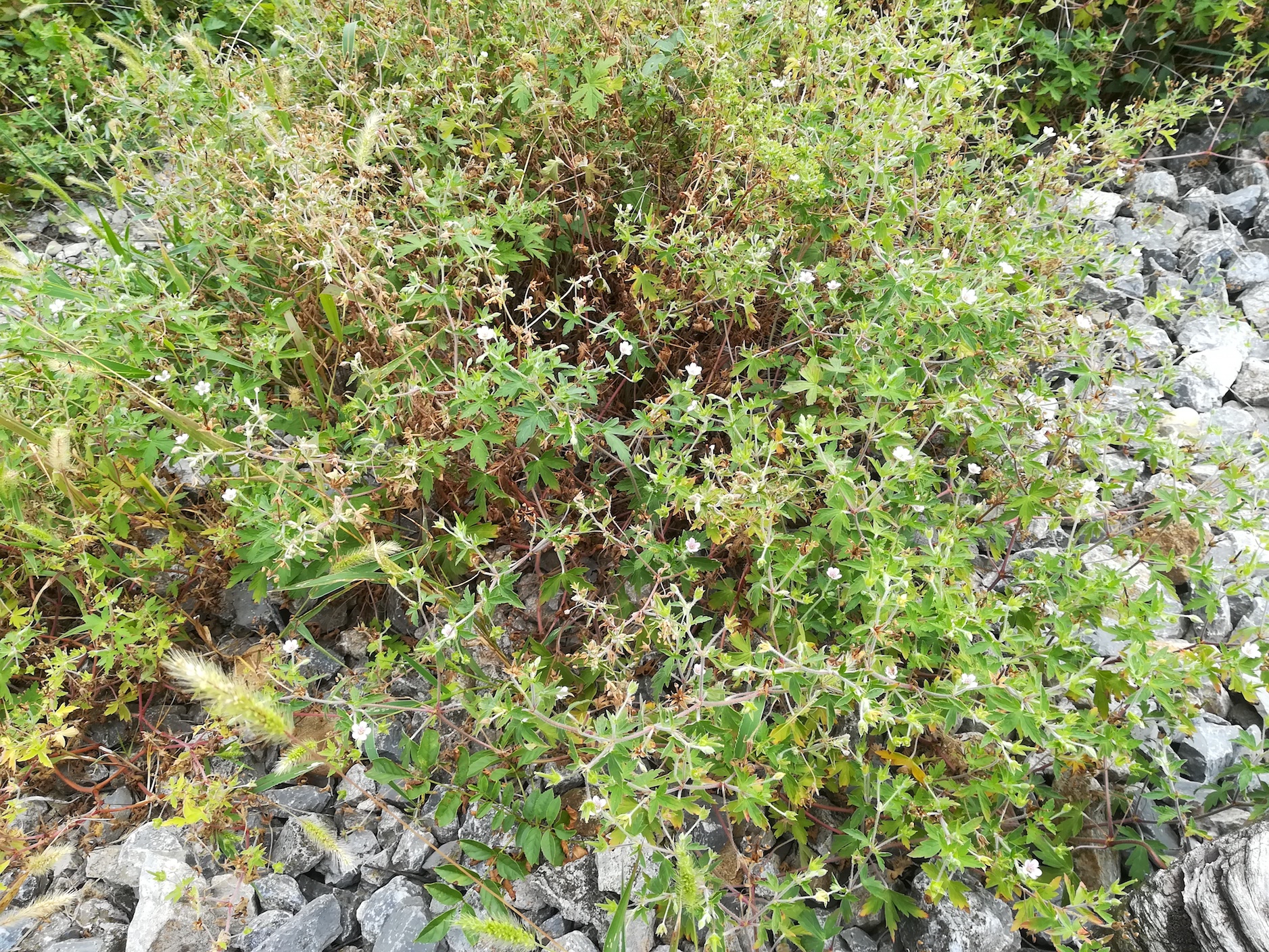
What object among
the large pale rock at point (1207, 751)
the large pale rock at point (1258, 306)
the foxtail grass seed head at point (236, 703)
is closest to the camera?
the foxtail grass seed head at point (236, 703)

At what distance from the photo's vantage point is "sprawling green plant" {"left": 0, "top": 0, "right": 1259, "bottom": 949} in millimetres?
1988

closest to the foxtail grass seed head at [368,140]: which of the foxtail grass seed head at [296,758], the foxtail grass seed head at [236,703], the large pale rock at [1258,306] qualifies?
the foxtail grass seed head at [236,703]

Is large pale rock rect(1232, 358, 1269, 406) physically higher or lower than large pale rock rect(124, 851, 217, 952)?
higher

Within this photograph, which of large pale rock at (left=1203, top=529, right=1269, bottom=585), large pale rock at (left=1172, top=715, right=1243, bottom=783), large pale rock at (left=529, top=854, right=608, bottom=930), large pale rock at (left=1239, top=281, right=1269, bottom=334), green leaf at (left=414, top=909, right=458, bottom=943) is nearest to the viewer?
green leaf at (left=414, top=909, right=458, bottom=943)

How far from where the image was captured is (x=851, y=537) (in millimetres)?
2230

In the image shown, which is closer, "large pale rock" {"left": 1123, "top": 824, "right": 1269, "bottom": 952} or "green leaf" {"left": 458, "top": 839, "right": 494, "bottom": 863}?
"large pale rock" {"left": 1123, "top": 824, "right": 1269, "bottom": 952}

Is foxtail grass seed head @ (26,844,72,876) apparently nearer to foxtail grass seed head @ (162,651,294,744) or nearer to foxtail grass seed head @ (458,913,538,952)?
foxtail grass seed head @ (162,651,294,744)

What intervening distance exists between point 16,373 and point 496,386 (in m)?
1.69

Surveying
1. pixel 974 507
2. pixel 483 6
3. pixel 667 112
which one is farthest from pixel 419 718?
pixel 483 6

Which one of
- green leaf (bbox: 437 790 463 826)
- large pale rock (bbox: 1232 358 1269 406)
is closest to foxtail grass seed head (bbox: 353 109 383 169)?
green leaf (bbox: 437 790 463 826)

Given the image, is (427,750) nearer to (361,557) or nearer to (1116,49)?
(361,557)

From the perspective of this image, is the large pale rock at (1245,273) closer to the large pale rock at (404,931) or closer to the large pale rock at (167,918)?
the large pale rock at (404,931)

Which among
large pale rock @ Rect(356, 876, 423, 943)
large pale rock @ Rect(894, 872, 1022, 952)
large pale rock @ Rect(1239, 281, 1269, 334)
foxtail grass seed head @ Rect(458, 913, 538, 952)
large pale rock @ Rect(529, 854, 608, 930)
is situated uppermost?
large pale rock @ Rect(1239, 281, 1269, 334)

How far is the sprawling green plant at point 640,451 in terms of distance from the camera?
1.99 m
